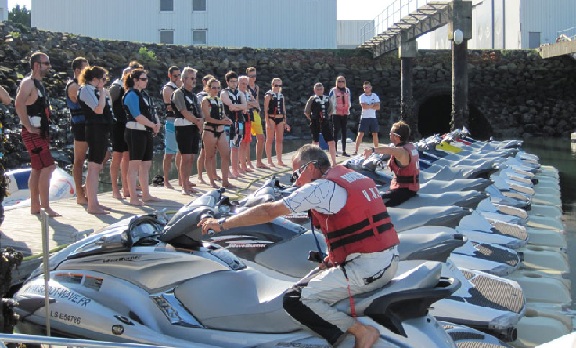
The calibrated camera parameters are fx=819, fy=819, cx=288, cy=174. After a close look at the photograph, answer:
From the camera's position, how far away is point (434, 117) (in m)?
40.6

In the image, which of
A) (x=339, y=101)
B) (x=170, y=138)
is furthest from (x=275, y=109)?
(x=170, y=138)

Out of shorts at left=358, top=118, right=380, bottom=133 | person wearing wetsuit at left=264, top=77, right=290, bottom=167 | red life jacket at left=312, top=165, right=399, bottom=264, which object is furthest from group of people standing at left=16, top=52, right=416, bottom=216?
shorts at left=358, top=118, right=380, bottom=133

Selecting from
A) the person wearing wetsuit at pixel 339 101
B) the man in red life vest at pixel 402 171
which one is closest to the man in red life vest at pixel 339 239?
the man in red life vest at pixel 402 171

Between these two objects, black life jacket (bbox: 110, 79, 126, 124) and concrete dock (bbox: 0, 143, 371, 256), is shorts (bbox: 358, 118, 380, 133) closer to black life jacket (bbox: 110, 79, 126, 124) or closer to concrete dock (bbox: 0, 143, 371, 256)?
concrete dock (bbox: 0, 143, 371, 256)

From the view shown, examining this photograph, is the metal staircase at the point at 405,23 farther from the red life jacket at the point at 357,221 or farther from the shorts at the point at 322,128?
the red life jacket at the point at 357,221

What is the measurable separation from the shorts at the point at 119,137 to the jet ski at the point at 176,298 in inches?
167

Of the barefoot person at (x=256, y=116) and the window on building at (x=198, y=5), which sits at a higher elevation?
the window on building at (x=198, y=5)

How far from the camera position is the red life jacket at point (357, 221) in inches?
180

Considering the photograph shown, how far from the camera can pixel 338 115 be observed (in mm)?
16125

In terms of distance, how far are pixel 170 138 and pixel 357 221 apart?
291 inches

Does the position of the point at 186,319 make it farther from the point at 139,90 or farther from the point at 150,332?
the point at 139,90

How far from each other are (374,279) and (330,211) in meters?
0.48

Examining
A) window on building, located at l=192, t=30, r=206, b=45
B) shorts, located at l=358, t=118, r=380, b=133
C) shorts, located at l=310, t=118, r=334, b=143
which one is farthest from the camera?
window on building, located at l=192, t=30, r=206, b=45

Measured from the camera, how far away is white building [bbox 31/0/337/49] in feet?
138
